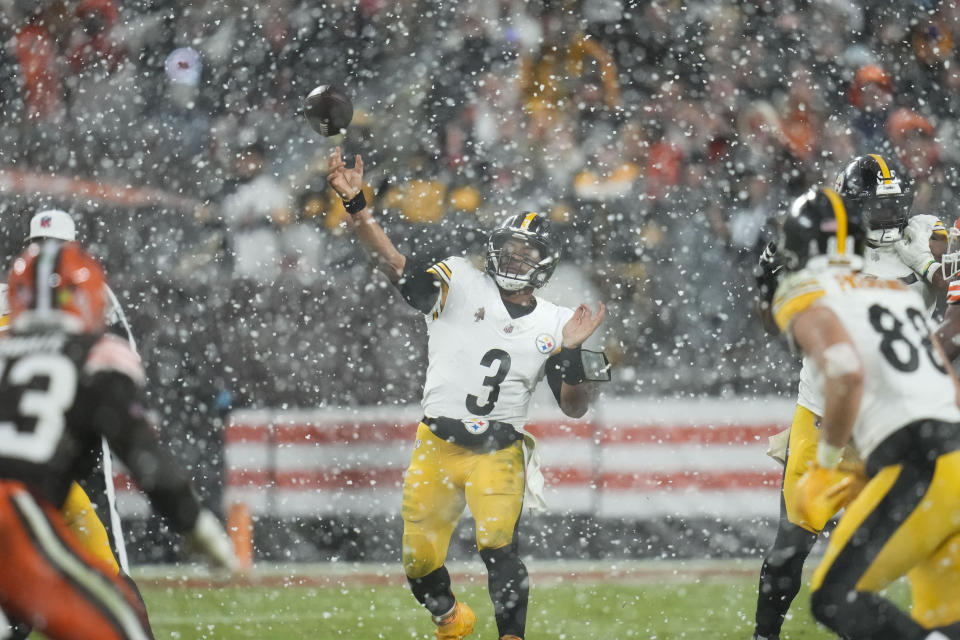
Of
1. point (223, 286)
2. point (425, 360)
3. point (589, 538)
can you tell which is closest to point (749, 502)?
point (589, 538)

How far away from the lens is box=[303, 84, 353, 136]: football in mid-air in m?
5.17

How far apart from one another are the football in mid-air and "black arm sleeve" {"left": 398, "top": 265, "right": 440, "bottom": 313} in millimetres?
761

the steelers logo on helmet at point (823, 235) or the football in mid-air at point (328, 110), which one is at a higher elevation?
the steelers logo on helmet at point (823, 235)

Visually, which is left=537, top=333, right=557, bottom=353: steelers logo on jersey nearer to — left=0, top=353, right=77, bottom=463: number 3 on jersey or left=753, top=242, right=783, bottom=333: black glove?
left=753, top=242, right=783, bottom=333: black glove

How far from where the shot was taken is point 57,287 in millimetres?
2932

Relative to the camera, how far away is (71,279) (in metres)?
2.95

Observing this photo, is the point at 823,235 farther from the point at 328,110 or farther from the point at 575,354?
the point at 328,110

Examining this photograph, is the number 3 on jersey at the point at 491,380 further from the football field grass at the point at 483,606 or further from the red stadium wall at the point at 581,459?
the red stadium wall at the point at 581,459

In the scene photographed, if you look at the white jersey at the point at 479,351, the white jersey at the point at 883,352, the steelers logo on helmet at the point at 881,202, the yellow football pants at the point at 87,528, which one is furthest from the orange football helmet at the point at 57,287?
the steelers logo on helmet at the point at 881,202

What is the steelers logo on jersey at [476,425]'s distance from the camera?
477 cm

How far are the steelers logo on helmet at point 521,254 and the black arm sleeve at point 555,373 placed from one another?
30 centimetres

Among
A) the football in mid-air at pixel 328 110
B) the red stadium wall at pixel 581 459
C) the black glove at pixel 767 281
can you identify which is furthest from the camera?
the red stadium wall at pixel 581 459

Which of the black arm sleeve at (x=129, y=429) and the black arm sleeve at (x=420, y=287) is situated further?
the black arm sleeve at (x=420, y=287)

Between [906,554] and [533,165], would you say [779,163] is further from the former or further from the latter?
[906,554]
